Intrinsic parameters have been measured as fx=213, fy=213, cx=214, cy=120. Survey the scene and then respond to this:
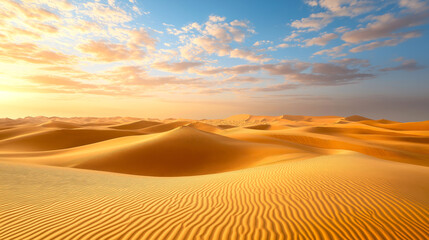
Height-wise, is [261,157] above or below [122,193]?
below

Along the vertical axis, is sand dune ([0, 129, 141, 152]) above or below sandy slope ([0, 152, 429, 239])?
below

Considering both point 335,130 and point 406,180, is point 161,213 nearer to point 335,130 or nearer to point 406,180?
point 406,180

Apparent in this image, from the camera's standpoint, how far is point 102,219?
167 inches

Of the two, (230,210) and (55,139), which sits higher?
(230,210)

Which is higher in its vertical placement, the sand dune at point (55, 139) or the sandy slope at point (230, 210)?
the sandy slope at point (230, 210)

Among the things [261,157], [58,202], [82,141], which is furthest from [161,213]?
[82,141]

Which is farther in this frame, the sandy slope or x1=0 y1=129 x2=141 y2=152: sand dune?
x1=0 y1=129 x2=141 y2=152: sand dune

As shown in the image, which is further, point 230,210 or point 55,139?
point 55,139

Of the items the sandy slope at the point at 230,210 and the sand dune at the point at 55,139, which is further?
the sand dune at the point at 55,139

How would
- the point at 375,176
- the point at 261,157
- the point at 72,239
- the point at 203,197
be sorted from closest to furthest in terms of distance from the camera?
Answer: the point at 72,239
the point at 203,197
the point at 375,176
the point at 261,157

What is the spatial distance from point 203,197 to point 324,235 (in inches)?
126

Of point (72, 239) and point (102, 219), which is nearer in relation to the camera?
point (72, 239)

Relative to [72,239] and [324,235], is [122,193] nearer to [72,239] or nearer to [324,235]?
[72,239]

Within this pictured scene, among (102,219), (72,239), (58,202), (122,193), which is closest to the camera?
(72,239)
